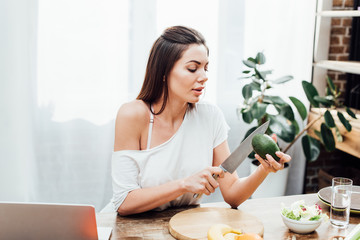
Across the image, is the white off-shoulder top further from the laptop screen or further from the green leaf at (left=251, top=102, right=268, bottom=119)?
the green leaf at (left=251, top=102, right=268, bottom=119)

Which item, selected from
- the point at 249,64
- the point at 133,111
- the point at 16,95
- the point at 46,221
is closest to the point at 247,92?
the point at 249,64

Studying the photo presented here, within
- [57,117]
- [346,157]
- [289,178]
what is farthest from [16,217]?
[346,157]

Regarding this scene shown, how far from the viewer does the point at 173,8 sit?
10.2ft

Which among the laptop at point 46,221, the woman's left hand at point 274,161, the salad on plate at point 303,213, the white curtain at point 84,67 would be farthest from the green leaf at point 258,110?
the laptop at point 46,221

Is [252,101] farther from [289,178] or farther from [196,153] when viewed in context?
[196,153]

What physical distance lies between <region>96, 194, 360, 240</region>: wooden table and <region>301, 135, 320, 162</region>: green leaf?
5.06 ft

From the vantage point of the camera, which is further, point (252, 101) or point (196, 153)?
point (252, 101)

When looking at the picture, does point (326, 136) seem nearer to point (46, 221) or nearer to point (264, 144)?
point (264, 144)

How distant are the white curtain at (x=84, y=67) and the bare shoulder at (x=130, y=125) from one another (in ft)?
4.75

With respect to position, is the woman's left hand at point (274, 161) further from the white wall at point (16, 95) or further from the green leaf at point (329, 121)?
the white wall at point (16, 95)

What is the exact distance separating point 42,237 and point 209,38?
234cm

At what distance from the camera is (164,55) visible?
1706 mm

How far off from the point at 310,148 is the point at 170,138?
1.70 metres

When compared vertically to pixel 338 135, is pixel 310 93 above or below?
above
